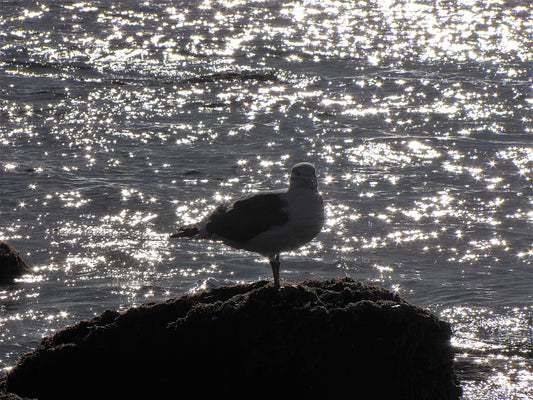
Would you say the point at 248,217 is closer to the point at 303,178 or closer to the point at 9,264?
the point at 303,178

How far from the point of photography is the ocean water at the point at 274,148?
9.12 meters

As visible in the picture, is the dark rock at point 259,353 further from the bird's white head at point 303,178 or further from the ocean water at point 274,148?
the ocean water at point 274,148

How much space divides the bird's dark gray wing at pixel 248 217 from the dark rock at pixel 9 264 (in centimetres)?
303

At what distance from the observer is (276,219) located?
642cm

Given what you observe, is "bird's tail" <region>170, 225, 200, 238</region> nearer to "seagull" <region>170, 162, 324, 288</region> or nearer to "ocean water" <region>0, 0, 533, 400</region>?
"seagull" <region>170, 162, 324, 288</region>

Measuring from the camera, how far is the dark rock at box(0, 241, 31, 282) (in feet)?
29.5

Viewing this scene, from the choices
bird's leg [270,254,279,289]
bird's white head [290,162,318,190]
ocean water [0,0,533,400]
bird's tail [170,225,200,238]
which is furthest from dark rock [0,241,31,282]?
bird's white head [290,162,318,190]

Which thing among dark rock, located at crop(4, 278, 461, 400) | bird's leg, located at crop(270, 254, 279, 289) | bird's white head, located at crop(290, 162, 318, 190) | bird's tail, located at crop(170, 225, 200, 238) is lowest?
dark rock, located at crop(4, 278, 461, 400)

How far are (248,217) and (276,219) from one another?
30 cm

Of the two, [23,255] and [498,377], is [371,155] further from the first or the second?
[498,377]

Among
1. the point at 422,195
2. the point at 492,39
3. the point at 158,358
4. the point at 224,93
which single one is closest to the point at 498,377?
the point at 158,358

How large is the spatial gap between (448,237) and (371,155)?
316 centimetres

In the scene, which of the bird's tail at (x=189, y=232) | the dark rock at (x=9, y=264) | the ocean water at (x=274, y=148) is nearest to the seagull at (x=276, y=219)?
the bird's tail at (x=189, y=232)

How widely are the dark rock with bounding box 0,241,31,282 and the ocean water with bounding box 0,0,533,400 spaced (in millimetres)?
180
